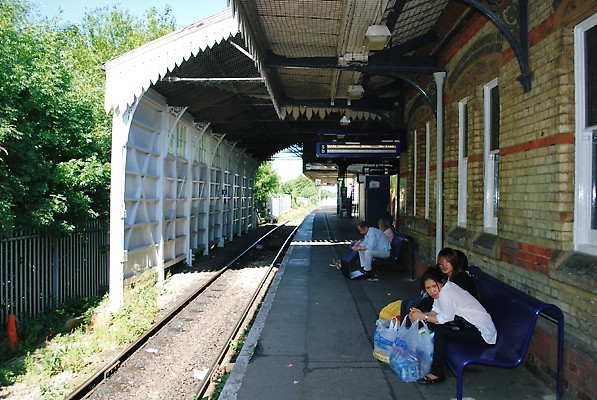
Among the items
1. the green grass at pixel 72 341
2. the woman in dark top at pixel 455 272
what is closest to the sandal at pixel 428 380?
the woman in dark top at pixel 455 272

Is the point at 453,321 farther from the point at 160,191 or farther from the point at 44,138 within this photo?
the point at 160,191

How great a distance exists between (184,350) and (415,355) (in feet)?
13.5

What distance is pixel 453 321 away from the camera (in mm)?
4301

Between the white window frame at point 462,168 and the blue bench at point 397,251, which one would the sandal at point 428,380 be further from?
the blue bench at point 397,251

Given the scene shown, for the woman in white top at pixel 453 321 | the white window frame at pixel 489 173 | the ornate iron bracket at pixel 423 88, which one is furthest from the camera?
the ornate iron bracket at pixel 423 88

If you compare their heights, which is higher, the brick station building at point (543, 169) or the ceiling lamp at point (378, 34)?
the ceiling lamp at point (378, 34)

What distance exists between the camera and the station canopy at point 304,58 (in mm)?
5992

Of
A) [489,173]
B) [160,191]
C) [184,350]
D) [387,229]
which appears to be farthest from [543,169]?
[160,191]

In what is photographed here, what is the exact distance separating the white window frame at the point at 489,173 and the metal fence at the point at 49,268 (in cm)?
736

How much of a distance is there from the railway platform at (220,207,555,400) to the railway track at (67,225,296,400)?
869mm

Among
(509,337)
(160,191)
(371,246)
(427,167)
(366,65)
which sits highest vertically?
(366,65)

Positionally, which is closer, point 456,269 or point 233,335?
point 456,269

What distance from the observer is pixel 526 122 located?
478 centimetres

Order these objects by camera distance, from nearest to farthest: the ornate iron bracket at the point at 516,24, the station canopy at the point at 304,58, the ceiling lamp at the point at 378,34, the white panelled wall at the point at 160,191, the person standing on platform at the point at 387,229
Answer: the ornate iron bracket at the point at 516,24 → the ceiling lamp at the point at 378,34 → the station canopy at the point at 304,58 → the white panelled wall at the point at 160,191 → the person standing on platform at the point at 387,229
